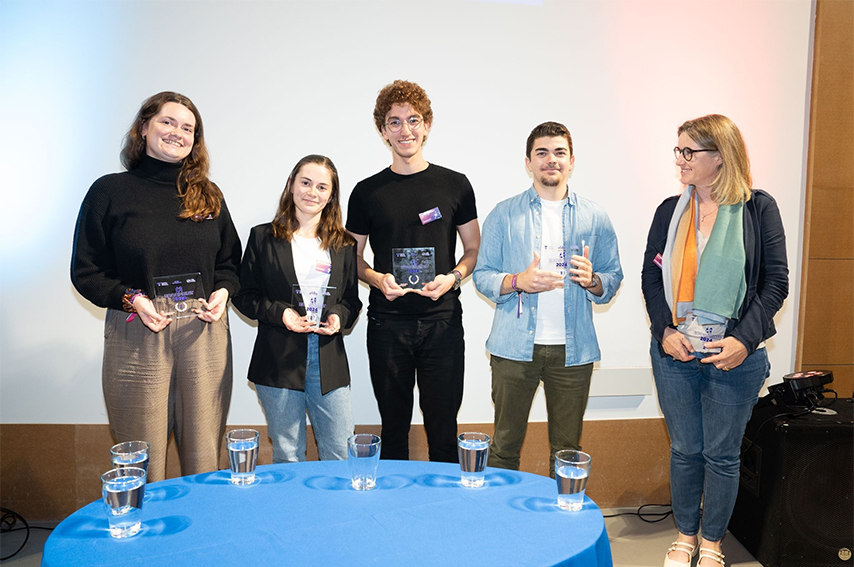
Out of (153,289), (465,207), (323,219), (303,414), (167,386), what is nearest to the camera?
(153,289)

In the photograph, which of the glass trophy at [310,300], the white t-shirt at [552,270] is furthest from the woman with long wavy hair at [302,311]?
the white t-shirt at [552,270]

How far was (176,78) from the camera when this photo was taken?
352cm

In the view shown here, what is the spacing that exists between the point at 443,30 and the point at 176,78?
154 centimetres

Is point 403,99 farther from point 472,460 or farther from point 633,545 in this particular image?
point 633,545

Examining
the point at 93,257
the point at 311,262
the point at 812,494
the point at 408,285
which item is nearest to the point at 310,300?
the point at 311,262

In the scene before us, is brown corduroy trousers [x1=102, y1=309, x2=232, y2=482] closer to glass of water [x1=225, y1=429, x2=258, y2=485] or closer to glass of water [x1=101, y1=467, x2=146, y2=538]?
glass of water [x1=225, y1=429, x2=258, y2=485]

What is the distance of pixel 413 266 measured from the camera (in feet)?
9.14

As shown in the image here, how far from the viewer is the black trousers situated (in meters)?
2.89

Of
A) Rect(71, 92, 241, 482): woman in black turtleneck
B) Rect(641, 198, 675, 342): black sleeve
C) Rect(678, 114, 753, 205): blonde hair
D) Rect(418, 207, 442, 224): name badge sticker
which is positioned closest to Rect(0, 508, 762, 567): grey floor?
Rect(641, 198, 675, 342): black sleeve

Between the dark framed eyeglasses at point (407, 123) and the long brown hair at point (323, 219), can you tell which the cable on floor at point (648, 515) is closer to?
the long brown hair at point (323, 219)

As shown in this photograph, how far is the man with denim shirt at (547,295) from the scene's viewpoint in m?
2.81

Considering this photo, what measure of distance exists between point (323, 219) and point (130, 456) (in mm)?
1496

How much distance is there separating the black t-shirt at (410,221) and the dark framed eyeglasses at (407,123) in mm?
210

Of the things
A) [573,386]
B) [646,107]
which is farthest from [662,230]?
[646,107]
